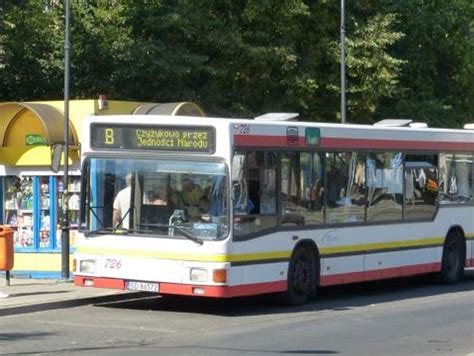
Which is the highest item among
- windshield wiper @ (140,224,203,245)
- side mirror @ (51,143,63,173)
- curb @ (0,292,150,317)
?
side mirror @ (51,143,63,173)

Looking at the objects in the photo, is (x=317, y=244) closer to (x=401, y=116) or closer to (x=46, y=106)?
(x=46, y=106)

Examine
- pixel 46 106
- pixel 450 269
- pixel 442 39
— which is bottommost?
pixel 450 269

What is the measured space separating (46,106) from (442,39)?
70.5ft

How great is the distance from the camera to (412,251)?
18766 mm

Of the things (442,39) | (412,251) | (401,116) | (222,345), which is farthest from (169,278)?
(442,39)

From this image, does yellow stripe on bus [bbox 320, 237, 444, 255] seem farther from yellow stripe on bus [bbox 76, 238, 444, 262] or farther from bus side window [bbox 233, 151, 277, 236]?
bus side window [bbox 233, 151, 277, 236]

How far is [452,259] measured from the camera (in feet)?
66.6

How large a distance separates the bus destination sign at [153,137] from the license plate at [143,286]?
1951mm

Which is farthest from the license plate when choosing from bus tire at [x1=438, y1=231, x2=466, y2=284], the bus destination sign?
bus tire at [x1=438, y1=231, x2=466, y2=284]

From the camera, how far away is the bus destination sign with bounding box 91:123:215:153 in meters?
14.7

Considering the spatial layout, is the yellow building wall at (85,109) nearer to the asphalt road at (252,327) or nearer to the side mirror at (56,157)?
the side mirror at (56,157)

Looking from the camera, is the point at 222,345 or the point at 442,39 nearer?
the point at 222,345

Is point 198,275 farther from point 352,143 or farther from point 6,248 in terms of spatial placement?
point 352,143

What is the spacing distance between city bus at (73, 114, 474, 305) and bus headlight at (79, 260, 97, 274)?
0.02 metres
